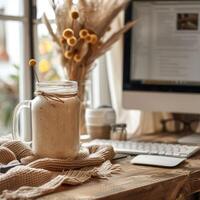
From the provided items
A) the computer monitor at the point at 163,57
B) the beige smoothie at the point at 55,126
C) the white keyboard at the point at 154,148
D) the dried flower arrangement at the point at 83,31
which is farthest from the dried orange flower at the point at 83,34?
the beige smoothie at the point at 55,126

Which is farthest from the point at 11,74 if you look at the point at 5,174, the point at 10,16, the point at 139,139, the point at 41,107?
the point at 5,174

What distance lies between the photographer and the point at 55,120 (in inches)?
52.5

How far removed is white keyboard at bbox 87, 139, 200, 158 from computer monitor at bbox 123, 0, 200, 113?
0.67ft

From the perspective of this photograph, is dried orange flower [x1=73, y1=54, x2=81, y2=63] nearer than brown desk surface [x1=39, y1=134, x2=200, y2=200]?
No

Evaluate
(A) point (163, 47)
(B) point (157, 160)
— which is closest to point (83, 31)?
(A) point (163, 47)

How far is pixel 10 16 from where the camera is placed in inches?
73.9

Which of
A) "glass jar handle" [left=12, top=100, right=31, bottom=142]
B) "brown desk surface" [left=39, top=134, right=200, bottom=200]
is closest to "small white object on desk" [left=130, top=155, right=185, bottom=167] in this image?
"brown desk surface" [left=39, top=134, right=200, bottom=200]

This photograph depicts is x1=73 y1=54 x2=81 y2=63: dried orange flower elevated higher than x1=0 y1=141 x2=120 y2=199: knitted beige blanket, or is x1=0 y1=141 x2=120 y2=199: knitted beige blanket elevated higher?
x1=73 y1=54 x2=81 y2=63: dried orange flower

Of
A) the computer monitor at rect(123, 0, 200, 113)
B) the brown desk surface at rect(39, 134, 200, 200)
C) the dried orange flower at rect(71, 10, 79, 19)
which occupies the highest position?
the dried orange flower at rect(71, 10, 79, 19)

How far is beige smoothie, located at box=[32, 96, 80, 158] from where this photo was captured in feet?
4.38

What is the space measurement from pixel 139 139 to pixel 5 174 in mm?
783

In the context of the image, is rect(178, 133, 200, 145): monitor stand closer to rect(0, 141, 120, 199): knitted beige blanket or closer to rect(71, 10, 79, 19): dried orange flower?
rect(0, 141, 120, 199): knitted beige blanket

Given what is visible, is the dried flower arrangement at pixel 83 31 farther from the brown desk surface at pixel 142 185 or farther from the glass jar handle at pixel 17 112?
the brown desk surface at pixel 142 185

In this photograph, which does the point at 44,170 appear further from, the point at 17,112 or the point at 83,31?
the point at 83,31
